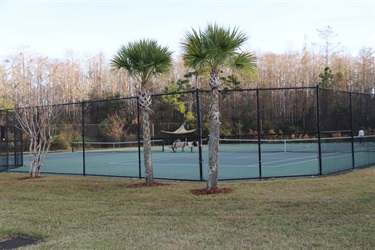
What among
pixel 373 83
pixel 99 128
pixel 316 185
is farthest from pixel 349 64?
pixel 316 185

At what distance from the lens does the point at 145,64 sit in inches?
429

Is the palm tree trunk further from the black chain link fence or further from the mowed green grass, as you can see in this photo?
the black chain link fence

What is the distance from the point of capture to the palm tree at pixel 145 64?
10.9 meters

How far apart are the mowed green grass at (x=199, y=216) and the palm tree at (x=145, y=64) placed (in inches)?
49.6

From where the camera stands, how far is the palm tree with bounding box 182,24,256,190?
9.30m

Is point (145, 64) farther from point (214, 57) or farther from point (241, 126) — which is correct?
point (241, 126)

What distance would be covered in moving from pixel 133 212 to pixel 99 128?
25.1 meters

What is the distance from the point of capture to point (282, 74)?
4388 centimetres

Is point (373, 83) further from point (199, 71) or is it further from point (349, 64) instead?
point (199, 71)

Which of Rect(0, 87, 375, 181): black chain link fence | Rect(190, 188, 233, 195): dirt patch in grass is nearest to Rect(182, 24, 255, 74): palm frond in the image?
Rect(190, 188, 233, 195): dirt patch in grass

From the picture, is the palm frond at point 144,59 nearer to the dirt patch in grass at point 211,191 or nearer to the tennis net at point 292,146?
the dirt patch in grass at point 211,191

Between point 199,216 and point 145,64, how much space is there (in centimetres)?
504

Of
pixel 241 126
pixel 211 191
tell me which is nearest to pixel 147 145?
pixel 211 191

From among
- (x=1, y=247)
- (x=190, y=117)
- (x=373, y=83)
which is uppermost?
(x=373, y=83)
